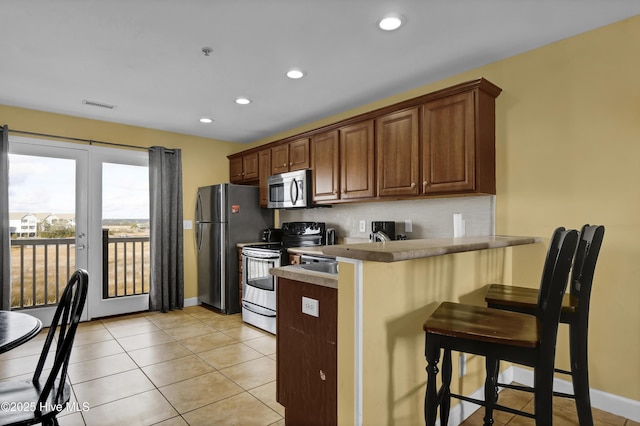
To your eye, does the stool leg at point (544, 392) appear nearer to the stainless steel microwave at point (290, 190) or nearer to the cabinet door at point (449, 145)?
the cabinet door at point (449, 145)

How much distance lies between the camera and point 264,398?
2.42 metres

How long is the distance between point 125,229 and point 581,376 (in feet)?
16.2

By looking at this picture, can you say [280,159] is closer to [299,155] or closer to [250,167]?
[299,155]

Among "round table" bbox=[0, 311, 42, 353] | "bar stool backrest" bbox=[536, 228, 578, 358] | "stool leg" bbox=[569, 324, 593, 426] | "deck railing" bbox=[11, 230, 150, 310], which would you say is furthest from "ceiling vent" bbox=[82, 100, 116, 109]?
"stool leg" bbox=[569, 324, 593, 426]

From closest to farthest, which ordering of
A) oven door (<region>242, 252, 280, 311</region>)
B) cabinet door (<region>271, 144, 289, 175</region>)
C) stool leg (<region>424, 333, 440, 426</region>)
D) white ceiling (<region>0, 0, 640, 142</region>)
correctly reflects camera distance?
stool leg (<region>424, 333, 440, 426</region>) → white ceiling (<region>0, 0, 640, 142</region>) → oven door (<region>242, 252, 280, 311</region>) → cabinet door (<region>271, 144, 289, 175</region>)

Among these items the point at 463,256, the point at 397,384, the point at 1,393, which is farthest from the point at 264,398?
the point at 463,256

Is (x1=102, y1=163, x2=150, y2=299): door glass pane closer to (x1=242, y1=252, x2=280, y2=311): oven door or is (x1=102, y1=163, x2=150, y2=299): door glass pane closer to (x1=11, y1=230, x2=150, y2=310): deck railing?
(x1=11, y1=230, x2=150, y2=310): deck railing

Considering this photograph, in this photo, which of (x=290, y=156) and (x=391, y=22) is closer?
(x=391, y=22)

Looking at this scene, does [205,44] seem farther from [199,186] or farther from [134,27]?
[199,186]

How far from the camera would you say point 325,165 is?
3.93 metres

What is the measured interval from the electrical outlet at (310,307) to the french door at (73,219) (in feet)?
12.1

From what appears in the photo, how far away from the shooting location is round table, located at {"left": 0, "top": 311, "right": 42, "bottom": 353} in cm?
134

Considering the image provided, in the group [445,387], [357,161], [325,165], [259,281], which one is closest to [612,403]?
[445,387]

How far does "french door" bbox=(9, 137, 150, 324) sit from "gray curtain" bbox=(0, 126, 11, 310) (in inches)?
7.1
